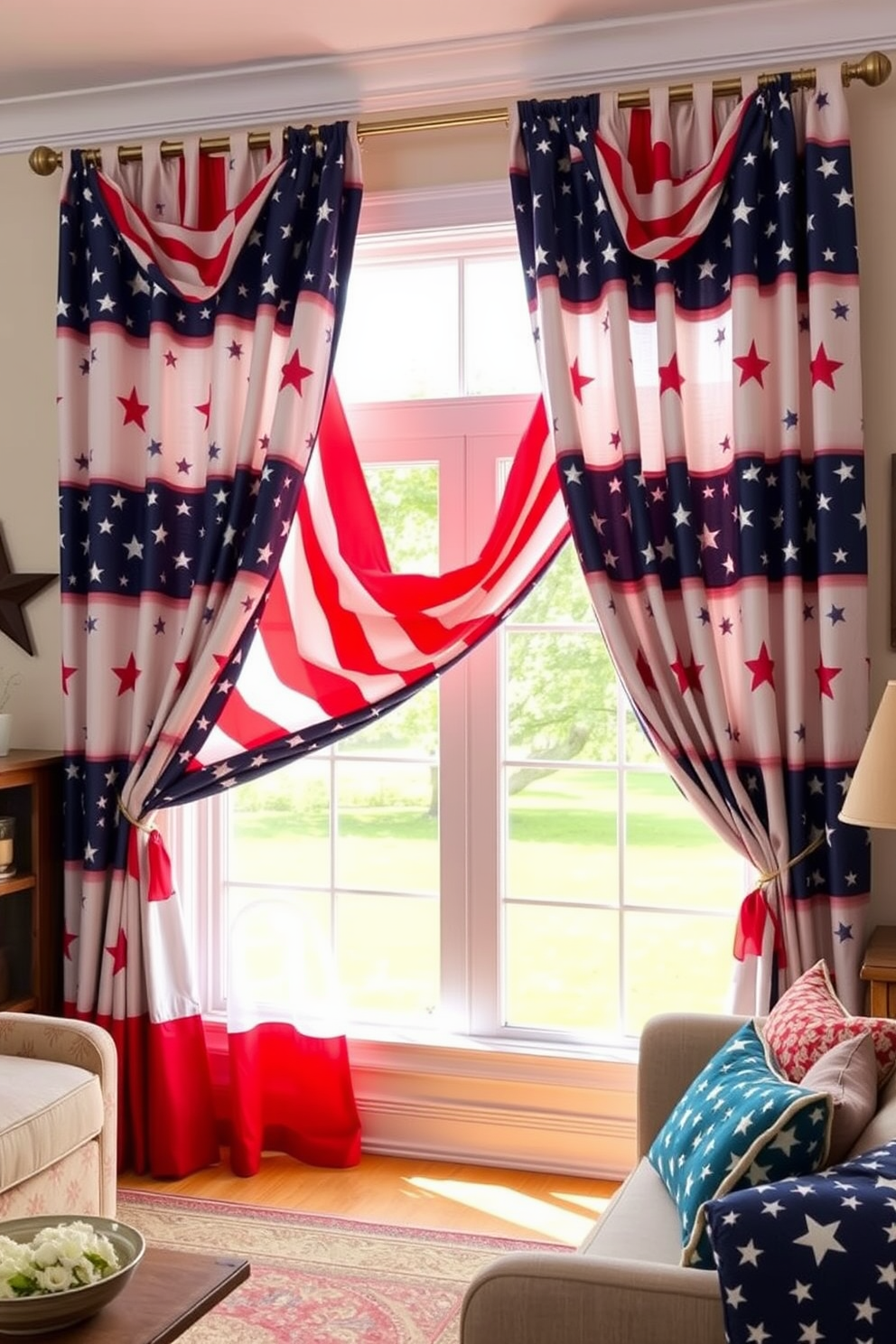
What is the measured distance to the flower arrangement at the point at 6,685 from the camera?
414 centimetres

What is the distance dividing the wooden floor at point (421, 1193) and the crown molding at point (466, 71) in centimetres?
280

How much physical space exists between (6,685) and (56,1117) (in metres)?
1.57

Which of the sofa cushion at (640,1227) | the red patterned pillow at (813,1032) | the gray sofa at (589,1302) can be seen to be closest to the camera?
the gray sofa at (589,1302)

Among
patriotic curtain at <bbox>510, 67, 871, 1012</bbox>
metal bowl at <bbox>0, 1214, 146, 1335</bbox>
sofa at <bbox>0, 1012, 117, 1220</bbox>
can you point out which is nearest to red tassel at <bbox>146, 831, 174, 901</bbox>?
sofa at <bbox>0, 1012, 117, 1220</bbox>

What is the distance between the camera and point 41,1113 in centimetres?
292

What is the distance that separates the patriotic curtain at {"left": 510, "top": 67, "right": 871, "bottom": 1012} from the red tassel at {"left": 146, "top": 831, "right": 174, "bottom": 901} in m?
1.35

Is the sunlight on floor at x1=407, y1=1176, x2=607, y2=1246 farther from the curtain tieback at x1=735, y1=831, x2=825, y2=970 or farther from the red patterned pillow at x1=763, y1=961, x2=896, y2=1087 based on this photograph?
the red patterned pillow at x1=763, y1=961, x2=896, y2=1087

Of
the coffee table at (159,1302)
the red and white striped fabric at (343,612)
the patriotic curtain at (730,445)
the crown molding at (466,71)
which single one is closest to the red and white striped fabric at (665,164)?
the patriotic curtain at (730,445)

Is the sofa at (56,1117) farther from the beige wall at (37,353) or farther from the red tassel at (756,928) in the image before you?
the red tassel at (756,928)

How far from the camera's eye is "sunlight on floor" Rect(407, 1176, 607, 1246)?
339 cm

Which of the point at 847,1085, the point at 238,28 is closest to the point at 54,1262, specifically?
the point at 847,1085

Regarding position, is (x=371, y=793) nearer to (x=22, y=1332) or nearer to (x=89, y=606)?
(x=89, y=606)

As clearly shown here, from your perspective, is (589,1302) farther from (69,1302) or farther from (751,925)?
(751,925)

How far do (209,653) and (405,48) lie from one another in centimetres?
Answer: 162
